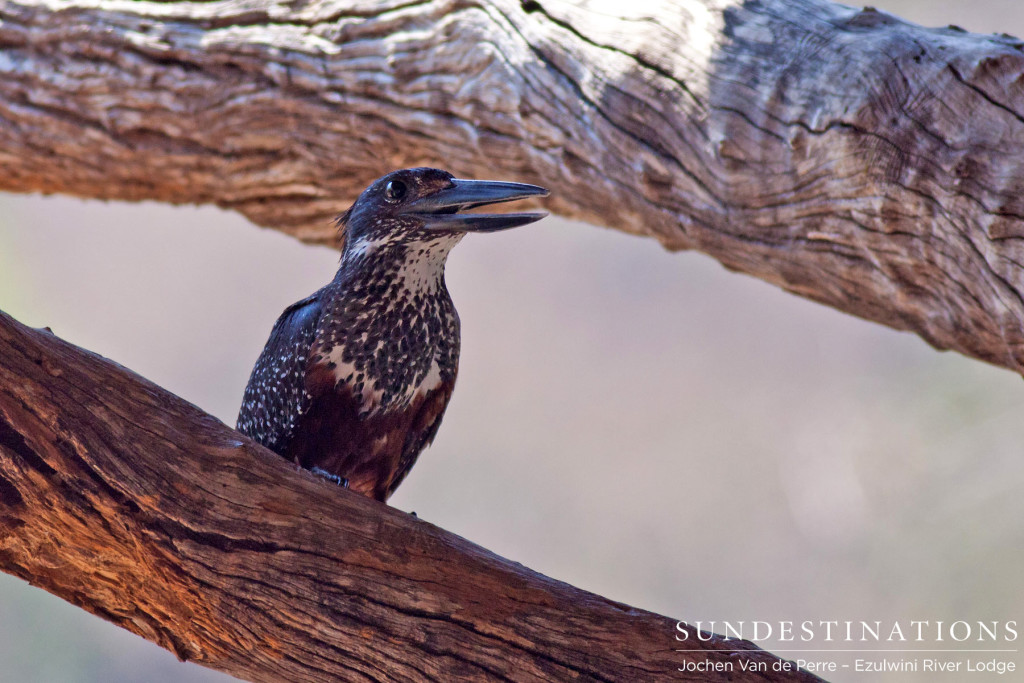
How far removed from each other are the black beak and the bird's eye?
2.2 inches

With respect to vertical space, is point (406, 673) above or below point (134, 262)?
below

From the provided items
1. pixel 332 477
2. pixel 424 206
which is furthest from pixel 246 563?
pixel 424 206

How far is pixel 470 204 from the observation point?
2.83 meters

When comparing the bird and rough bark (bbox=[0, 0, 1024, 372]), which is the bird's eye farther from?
rough bark (bbox=[0, 0, 1024, 372])

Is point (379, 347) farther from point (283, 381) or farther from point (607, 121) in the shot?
point (607, 121)

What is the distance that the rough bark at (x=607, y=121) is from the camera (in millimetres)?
2404

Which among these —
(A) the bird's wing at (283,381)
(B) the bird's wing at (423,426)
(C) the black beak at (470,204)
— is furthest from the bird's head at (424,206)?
(B) the bird's wing at (423,426)

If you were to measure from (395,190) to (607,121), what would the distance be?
2.39 feet

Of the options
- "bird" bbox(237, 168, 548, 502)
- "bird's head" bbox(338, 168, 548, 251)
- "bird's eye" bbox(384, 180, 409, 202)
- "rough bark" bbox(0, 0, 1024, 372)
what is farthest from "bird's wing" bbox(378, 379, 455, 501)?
"rough bark" bbox(0, 0, 1024, 372)

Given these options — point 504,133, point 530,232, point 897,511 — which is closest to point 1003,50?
point 504,133

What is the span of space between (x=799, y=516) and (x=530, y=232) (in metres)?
2.91

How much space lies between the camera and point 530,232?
749cm

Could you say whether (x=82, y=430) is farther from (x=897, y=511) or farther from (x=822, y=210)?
(x=897, y=511)

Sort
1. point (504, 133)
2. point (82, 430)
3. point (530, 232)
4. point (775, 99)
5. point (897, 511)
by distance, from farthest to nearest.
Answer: point (530, 232) < point (897, 511) < point (504, 133) < point (775, 99) < point (82, 430)
